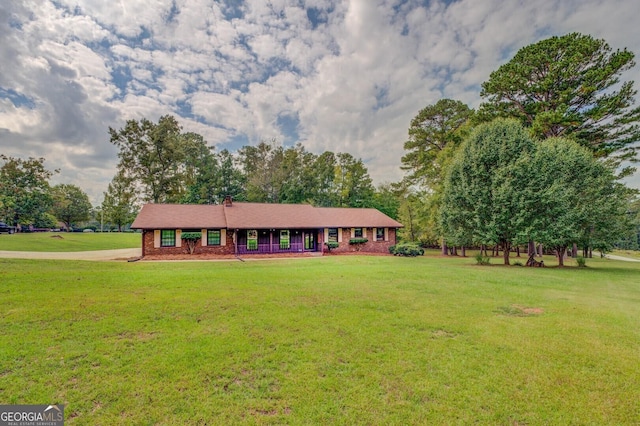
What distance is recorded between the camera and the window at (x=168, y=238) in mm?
21250

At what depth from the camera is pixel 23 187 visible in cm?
4244

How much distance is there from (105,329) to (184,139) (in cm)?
3738

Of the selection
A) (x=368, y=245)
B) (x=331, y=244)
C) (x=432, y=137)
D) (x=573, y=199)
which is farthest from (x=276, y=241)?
(x=573, y=199)

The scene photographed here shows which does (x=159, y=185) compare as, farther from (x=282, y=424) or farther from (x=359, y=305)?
(x=282, y=424)

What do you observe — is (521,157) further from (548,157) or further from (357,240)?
(357,240)

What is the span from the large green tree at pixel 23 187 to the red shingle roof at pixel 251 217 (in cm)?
3257

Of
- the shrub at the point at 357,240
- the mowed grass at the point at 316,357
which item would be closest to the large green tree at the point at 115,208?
the shrub at the point at 357,240

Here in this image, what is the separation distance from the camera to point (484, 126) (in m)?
18.4

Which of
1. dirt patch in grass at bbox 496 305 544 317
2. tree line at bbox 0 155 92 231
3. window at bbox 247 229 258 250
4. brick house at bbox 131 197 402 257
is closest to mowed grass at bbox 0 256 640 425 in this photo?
dirt patch in grass at bbox 496 305 544 317

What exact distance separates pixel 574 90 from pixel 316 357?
87.8 feet

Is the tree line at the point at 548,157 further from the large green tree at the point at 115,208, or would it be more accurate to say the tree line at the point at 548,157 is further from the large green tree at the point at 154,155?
the large green tree at the point at 115,208

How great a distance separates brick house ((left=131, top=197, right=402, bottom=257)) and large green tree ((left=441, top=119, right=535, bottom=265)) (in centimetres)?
940

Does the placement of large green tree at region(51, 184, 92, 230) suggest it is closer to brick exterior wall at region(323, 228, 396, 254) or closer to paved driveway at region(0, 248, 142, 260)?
paved driveway at region(0, 248, 142, 260)

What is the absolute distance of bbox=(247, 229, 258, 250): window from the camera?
2416 centimetres
